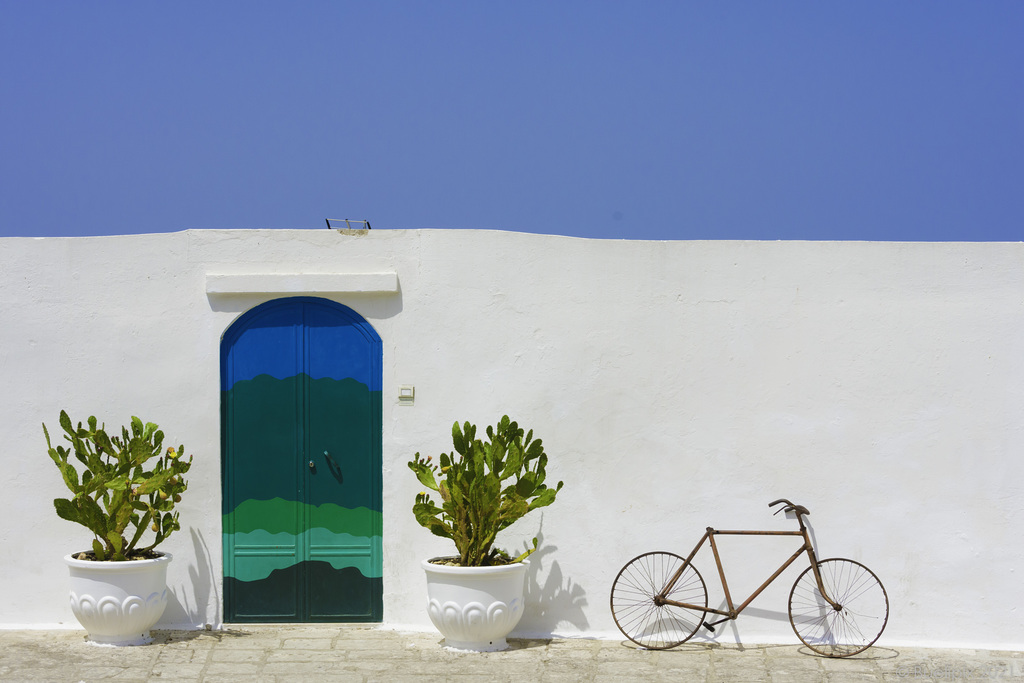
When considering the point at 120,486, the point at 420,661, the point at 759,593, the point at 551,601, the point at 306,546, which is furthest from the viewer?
the point at 306,546

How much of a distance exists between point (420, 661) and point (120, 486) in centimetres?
226

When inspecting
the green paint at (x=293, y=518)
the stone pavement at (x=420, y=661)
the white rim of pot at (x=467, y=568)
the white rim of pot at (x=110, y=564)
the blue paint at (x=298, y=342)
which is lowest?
the stone pavement at (x=420, y=661)

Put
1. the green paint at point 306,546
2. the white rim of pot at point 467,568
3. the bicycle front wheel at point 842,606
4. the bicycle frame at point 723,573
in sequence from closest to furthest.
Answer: the white rim of pot at point 467,568 → the bicycle frame at point 723,573 → the bicycle front wheel at point 842,606 → the green paint at point 306,546

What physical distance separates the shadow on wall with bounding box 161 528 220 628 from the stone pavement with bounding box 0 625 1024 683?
0.51 feet

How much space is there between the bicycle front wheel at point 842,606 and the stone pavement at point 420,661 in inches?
7.0

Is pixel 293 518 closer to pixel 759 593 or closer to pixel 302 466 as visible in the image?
pixel 302 466

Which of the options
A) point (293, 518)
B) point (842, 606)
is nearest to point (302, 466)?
point (293, 518)

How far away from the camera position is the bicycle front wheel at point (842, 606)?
22.8ft

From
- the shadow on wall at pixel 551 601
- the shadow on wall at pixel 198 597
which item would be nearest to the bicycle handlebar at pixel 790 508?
the shadow on wall at pixel 551 601

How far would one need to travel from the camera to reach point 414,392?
23.6 feet

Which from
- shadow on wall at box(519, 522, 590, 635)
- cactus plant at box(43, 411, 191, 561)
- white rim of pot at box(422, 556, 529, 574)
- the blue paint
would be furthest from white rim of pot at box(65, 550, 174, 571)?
shadow on wall at box(519, 522, 590, 635)

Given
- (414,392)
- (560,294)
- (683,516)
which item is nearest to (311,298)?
(414,392)

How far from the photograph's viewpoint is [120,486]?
6.54 metres

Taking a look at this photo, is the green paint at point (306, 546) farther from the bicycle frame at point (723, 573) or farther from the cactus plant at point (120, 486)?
the bicycle frame at point (723, 573)
